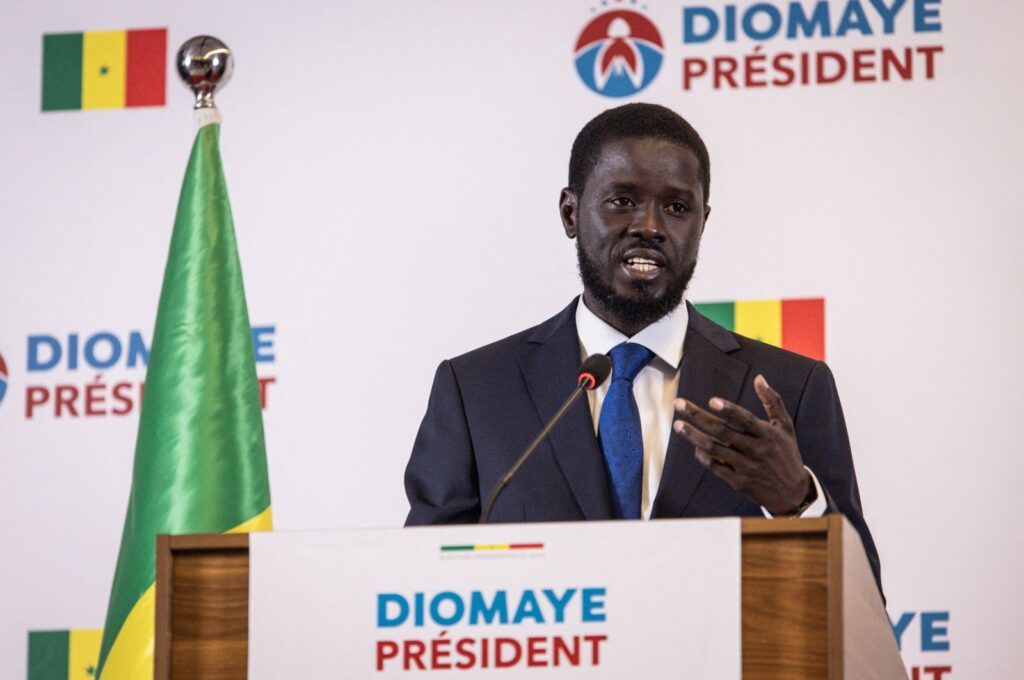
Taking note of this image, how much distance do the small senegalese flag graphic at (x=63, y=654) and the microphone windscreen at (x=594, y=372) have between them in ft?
6.98

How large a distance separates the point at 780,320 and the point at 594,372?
154 cm

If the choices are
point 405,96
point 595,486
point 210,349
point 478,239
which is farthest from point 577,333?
point 405,96

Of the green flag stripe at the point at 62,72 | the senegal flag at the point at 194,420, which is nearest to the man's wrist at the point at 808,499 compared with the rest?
the senegal flag at the point at 194,420

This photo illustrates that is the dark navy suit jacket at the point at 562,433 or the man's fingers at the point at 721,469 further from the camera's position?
the dark navy suit jacket at the point at 562,433

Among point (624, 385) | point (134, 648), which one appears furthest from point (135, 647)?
point (624, 385)

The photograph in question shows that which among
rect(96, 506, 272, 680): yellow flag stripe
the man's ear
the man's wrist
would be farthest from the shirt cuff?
rect(96, 506, 272, 680): yellow flag stripe

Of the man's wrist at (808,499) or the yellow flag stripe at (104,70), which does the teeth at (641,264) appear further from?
the yellow flag stripe at (104,70)

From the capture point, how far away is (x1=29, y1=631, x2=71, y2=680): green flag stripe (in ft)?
13.2

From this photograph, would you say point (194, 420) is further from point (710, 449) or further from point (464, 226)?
point (710, 449)

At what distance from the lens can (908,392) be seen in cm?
374

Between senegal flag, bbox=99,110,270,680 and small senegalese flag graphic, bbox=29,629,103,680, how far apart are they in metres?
0.89

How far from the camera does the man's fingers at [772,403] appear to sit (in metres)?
2.13

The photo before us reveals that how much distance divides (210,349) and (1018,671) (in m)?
1.97

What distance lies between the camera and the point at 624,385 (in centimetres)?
278
